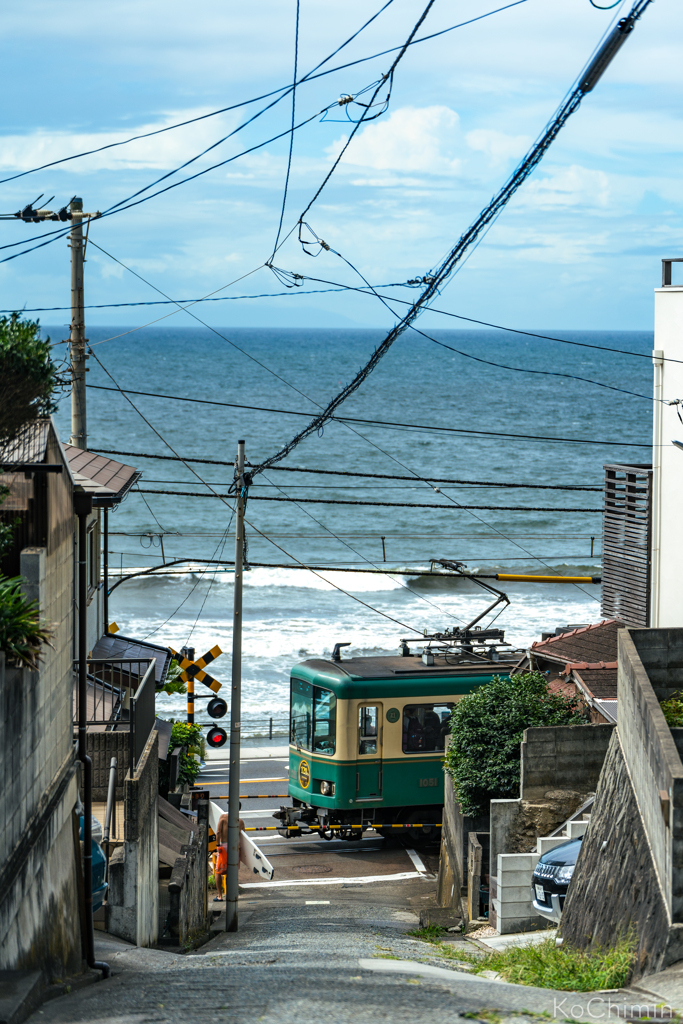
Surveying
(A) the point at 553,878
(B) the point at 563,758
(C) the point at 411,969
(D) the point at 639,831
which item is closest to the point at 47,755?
(C) the point at 411,969

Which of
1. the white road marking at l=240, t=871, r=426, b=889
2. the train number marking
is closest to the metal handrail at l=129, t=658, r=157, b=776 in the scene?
the white road marking at l=240, t=871, r=426, b=889

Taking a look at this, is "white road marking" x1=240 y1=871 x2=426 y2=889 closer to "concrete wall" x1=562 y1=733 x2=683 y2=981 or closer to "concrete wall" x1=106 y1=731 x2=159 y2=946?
"concrete wall" x1=106 y1=731 x2=159 y2=946

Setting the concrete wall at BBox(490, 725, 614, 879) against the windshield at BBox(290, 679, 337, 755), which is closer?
the concrete wall at BBox(490, 725, 614, 879)

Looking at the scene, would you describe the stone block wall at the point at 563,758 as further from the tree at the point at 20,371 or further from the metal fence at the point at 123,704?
the tree at the point at 20,371

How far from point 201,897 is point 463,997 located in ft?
31.4

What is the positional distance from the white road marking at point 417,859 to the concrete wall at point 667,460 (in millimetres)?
6321

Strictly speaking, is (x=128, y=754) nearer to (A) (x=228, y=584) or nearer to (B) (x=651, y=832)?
(B) (x=651, y=832)

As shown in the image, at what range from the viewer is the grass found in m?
8.74

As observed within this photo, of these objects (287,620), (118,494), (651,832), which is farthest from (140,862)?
(287,620)

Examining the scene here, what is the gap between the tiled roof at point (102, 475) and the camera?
42.0ft

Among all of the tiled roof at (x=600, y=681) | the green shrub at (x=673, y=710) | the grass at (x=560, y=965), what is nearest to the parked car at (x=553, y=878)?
the grass at (x=560, y=965)

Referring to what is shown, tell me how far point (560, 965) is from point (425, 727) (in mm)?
10804

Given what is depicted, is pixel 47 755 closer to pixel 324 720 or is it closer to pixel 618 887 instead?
pixel 618 887

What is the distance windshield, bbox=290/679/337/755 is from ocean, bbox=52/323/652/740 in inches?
128
